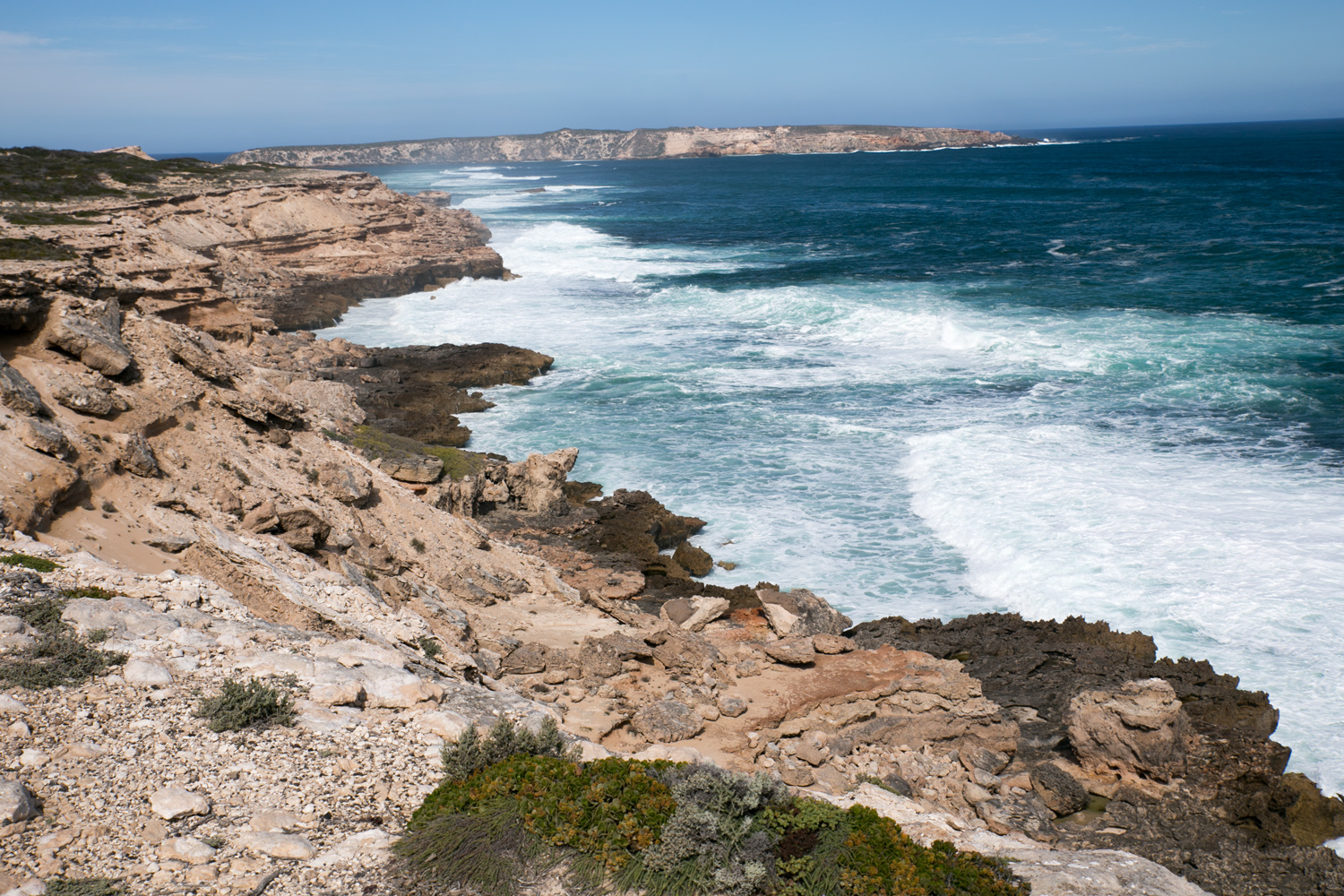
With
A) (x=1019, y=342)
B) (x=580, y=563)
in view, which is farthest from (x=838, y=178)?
(x=580, y=563)

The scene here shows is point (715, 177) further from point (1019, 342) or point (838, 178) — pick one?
point (1019, 342)

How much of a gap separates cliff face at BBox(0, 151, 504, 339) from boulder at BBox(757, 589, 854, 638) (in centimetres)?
1891

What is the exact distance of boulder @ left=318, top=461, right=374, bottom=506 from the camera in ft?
44.7

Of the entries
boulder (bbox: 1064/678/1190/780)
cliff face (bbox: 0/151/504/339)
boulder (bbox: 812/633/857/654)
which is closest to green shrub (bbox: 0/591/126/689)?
boulder (bbox: 812/633/857/654)

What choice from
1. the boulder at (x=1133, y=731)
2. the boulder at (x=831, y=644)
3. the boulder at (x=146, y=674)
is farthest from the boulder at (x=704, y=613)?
the boulder at (x=146, y=674)

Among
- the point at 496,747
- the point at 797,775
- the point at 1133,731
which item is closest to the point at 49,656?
the point at 496,747

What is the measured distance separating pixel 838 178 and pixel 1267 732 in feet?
384

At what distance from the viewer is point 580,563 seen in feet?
53.6

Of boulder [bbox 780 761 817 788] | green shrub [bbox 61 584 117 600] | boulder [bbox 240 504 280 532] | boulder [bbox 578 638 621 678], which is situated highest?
green shrub [bbox 61 584 117 600]

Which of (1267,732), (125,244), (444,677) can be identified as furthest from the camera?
(125,244)

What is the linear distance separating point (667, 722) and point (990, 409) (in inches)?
706

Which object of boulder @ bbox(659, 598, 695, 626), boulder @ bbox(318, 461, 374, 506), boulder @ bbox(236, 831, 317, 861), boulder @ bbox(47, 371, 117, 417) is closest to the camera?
boulder @ bbox(236, 831, 317, 861)

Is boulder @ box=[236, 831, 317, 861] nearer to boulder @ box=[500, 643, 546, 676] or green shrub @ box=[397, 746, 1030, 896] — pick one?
green shrub @ box=[397, 746, 1030, 896]

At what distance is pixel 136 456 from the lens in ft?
36.6
